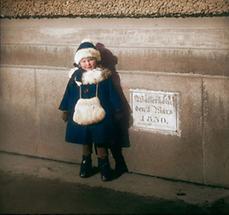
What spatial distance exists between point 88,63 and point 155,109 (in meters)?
0.96

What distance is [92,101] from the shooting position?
5547 mm

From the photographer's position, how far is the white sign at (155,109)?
217 inches

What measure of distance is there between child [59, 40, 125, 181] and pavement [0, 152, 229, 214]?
34 centimetres

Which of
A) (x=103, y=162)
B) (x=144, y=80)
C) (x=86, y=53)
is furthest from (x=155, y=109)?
(x=86, y=53)

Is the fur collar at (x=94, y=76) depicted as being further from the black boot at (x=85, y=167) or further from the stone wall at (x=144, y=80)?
the black boot at (x=85, y=167)

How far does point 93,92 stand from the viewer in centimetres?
559

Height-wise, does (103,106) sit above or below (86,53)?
below

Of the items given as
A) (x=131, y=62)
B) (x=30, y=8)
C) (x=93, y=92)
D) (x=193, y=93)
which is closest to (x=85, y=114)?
(x=93, y=92)

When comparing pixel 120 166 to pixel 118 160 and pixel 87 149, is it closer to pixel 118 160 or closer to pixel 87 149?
pixel 118 160

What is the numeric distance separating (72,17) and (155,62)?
126cm

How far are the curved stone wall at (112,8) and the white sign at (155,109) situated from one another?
925 millimetres

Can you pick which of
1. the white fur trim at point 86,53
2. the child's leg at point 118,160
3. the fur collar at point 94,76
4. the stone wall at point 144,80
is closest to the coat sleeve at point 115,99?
the fur collar at point 94,76

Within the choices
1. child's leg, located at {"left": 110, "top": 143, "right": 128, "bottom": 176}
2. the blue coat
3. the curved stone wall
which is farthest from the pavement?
the curved stone wall

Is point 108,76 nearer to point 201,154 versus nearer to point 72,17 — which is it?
point 72,17
